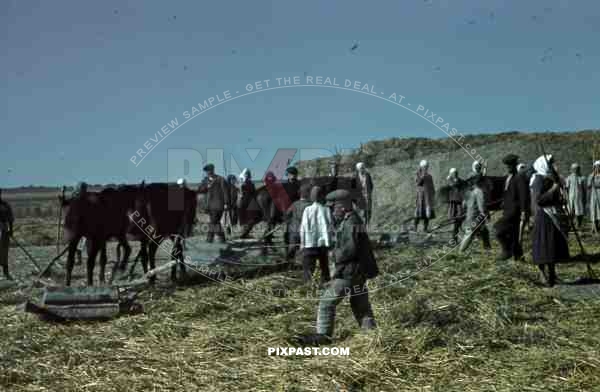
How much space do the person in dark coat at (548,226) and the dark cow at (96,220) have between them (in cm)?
635

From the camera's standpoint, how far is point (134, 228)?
11203 millimetres

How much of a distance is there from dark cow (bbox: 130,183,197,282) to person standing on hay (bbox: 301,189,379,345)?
495 cm

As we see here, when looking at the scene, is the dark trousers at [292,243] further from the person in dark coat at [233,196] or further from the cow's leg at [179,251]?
the person in dark coat at [233,196]

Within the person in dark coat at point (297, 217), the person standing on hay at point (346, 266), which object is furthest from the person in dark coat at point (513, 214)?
the person standing on hay at point (346, 266)

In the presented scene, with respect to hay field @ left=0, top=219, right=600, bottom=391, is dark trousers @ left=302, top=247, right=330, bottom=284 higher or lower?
higher

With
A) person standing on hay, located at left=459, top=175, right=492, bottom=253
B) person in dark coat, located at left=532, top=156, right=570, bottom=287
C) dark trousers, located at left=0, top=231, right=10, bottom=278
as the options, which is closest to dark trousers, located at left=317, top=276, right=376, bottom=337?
person in dark coat, located at left=532, top=156, right=570, bottom=287

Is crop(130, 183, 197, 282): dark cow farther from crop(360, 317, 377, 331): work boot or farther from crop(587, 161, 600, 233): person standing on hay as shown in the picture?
crop(587, 161, 600, 233): person standing on hay

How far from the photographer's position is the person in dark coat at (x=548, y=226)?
346 inches

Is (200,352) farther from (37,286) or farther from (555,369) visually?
(37,286)

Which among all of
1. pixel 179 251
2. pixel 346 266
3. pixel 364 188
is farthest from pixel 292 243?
pixel 346 266

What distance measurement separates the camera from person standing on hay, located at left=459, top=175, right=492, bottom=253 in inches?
456

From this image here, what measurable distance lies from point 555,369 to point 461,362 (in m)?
0.74

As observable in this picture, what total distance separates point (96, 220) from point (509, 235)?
6387 mm

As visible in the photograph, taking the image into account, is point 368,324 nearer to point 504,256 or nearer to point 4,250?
point 504,256
